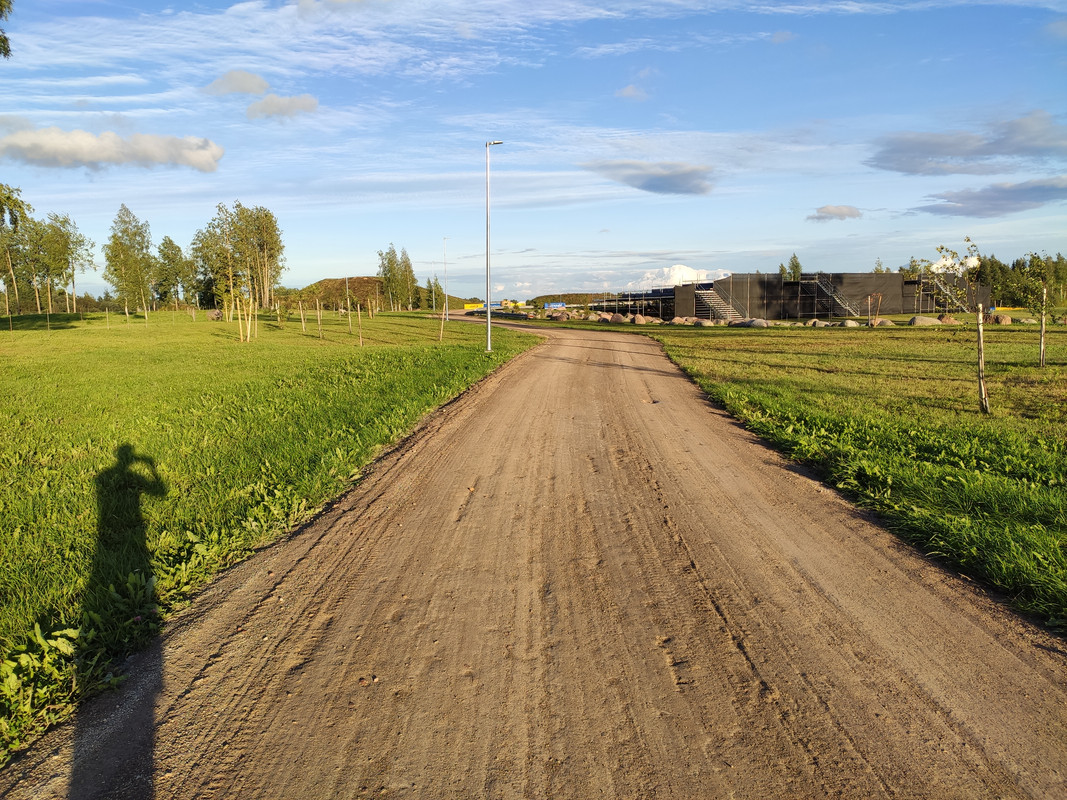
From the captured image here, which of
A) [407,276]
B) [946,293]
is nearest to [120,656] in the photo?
[946,293]

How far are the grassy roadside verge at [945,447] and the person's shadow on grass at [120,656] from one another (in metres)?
5.40

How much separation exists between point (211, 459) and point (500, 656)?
6.12 m

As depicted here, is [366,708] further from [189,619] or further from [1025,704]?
[1025,704]

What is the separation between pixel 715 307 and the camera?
200 ft

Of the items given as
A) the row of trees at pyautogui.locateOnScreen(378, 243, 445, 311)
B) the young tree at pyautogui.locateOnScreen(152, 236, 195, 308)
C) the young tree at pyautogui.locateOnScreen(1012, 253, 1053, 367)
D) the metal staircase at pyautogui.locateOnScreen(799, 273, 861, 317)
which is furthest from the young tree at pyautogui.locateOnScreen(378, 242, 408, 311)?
the young tree at pyautogui.locateOnScreen(1012, 253, 1053, 367)

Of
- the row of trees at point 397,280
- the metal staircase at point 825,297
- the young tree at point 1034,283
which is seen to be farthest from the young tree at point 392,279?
the young tree at point 1034,283

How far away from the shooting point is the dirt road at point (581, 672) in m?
2.78

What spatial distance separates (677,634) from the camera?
12.8ft

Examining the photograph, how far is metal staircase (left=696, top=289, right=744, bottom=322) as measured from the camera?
60625 mm

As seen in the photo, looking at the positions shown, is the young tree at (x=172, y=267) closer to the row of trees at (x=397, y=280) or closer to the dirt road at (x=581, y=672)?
the row of trees at (x=397, y=280)

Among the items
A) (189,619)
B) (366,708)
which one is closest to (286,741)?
(366,708)

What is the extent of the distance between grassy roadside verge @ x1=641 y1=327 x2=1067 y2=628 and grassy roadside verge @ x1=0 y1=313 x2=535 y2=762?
5929 millimetres

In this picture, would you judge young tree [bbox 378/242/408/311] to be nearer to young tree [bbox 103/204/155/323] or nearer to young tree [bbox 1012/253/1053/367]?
young tree [bbox 103/204/155/323]

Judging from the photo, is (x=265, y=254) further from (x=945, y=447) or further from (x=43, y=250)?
(x=945, y=447)
